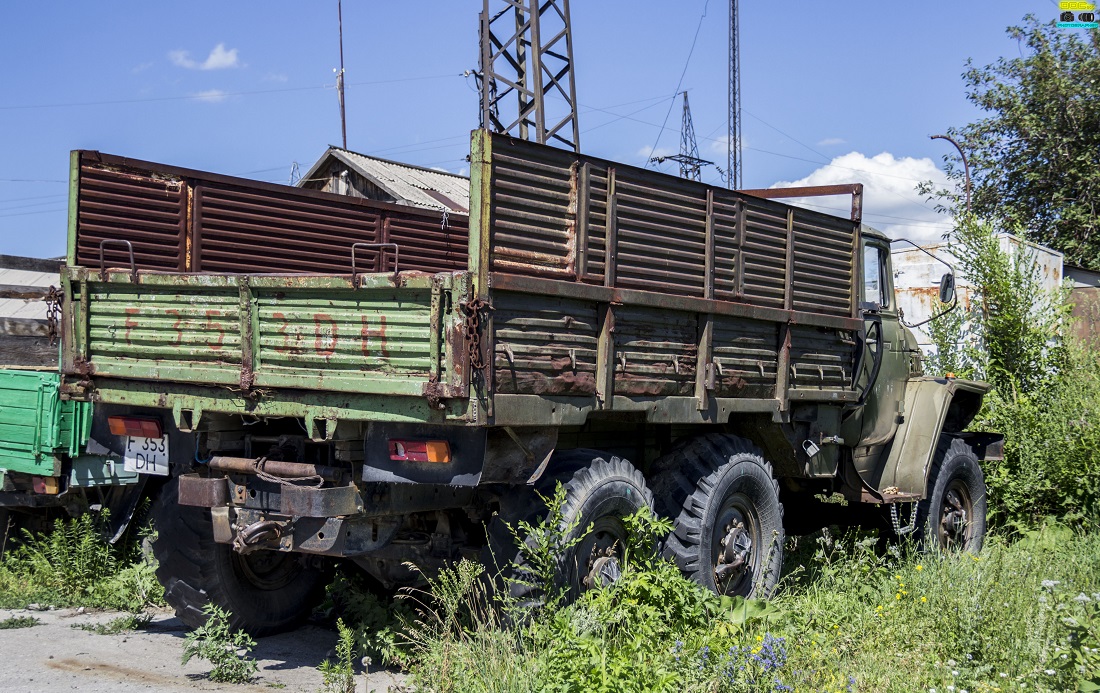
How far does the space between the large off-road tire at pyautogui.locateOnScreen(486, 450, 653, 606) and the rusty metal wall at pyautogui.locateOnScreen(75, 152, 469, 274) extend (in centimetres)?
138

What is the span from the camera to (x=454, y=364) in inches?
173

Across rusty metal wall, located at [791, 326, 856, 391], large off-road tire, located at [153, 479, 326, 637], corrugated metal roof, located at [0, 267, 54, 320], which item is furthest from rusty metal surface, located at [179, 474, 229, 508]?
corrugated metal roof, located at [0, 267, 54, 320]

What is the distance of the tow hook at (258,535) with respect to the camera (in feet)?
16.1

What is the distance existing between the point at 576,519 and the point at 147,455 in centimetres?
235

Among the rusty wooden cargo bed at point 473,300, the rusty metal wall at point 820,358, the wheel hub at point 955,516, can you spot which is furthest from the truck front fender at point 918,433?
the rusty wooden cargo bed at point 473,300

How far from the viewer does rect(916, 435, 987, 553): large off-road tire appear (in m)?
8.15

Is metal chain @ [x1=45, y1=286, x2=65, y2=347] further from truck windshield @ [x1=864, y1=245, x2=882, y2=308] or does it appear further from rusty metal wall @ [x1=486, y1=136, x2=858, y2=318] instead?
truck windshield @ [x1=864, y1=245, x2=882, y2=308]

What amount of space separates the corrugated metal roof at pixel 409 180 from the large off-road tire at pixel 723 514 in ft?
37.4

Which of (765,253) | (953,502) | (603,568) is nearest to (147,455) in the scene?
(603,568)

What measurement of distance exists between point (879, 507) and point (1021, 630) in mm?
3364

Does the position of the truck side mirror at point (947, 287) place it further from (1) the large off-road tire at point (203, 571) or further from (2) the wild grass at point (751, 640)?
(1) the large off-road tire at point (203, 571)

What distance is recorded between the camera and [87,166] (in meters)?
5.71

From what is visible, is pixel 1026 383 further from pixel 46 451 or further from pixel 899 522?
pixel 46 451

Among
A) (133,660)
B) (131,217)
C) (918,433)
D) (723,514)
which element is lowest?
→ (133,660)
